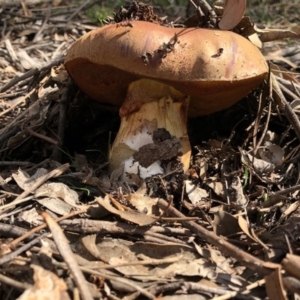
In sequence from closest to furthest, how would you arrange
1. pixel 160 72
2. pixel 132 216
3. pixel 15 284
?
pixel 15 284 → pixel 132 216 → pixel 160 72

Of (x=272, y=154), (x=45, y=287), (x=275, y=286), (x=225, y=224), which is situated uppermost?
(x=45, y=287)

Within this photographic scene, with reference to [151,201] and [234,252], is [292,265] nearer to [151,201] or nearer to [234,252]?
[234,252]

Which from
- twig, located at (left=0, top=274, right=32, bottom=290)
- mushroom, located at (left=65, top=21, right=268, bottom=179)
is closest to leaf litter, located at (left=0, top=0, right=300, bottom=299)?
twig, located at (left=0, top=274, right=32, bottom=290)

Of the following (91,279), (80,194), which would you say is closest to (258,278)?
(91,279)

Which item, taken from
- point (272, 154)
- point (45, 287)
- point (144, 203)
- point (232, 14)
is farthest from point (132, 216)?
point (232, 14)

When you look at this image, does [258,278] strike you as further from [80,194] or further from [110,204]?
[80,194]

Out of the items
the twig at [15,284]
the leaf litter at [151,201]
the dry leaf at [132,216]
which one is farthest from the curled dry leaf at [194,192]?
the twig at [15,284]

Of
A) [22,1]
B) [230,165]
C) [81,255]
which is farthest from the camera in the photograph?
[22,1]
